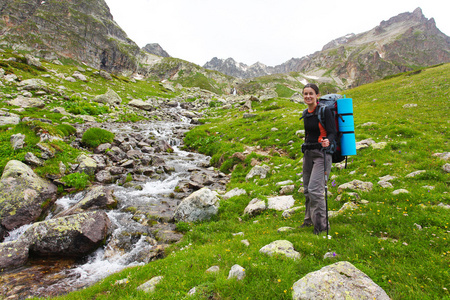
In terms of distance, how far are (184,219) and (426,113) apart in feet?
77.9

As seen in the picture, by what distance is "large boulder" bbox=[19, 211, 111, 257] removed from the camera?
7.38 metres

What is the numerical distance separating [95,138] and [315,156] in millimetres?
19513

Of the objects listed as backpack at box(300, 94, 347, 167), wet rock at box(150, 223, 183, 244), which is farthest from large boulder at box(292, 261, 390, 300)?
wet rock at box(150, 223, 183, 244)

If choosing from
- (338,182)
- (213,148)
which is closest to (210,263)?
(338,182)

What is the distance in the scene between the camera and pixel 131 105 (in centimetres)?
4338

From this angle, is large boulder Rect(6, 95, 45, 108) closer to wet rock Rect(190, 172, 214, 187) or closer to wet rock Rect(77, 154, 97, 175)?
wet rock Rect(77, 154, 97, 175)

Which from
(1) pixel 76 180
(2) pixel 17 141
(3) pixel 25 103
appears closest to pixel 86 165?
(1) pixel 76 180

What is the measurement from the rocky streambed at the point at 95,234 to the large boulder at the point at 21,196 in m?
0.38

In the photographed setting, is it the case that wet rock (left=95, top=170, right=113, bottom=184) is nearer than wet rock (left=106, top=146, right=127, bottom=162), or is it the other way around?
wet rock (left=95, top=170, right=113, bottom=184)

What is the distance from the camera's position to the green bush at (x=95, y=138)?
58.7 ft

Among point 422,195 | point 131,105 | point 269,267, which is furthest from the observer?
point 131,105

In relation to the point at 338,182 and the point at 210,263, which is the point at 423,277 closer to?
the point at 210,263

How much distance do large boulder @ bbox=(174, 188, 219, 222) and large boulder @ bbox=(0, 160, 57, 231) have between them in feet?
22.4

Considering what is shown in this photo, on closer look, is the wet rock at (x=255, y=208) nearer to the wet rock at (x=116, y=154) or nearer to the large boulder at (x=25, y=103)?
the wet rock at (x=116, y=154)
